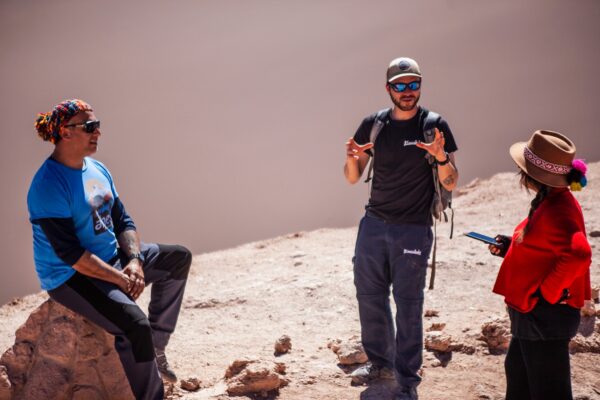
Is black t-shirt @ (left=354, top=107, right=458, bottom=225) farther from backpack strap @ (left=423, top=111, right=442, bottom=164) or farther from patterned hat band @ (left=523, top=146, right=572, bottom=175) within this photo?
patterned hat band @ (left=523, top=146, right=572, bottom=175)

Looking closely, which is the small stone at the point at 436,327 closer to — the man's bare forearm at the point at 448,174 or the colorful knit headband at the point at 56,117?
the man's bare forearm at the point at 448,174

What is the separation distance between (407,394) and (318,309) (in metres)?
2.15

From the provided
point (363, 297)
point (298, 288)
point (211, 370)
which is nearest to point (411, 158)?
point (363, 297)

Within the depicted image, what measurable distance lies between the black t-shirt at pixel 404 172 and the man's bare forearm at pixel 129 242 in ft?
4.33

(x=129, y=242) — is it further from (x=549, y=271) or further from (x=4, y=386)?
(x=549, y=271)

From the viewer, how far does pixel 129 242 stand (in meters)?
3.67

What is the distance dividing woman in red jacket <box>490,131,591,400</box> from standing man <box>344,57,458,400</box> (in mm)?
733

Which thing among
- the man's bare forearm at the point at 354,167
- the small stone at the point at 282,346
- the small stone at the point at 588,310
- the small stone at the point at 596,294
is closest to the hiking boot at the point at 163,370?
the small stone at the point at 282,346

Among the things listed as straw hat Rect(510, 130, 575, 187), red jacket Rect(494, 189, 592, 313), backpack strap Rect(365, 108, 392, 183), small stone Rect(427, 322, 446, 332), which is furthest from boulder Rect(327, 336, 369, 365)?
straw hat Rect(510, 130, 575, 187)

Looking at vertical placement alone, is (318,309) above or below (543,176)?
below

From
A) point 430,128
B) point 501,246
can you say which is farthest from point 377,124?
point 501,246

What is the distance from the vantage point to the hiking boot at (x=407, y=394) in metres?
3.52

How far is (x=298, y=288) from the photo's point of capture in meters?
6.11

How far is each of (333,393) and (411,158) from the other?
1.36 metres
